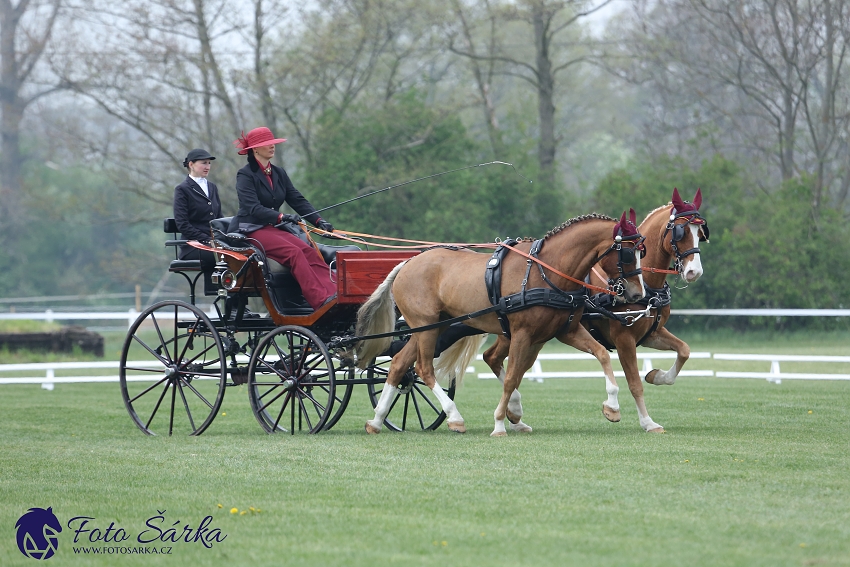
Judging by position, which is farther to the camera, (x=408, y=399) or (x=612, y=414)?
(x=408, y=399)

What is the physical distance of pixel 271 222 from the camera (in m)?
9.59

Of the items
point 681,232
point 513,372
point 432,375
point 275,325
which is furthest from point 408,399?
point 681,232

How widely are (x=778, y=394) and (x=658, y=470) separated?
23.3 ft

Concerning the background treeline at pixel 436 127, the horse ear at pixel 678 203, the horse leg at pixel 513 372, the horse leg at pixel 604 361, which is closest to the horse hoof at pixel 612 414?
the horse leg at pixel 604 361

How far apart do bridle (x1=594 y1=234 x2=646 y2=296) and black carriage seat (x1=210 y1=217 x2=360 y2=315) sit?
2567 mm

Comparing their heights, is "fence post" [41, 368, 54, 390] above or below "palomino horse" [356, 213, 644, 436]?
below

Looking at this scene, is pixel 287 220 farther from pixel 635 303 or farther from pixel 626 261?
pixel 635 303

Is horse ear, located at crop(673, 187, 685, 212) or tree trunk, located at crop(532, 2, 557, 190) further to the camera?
tree trunk, located at crop(532, 2, 557, 190)

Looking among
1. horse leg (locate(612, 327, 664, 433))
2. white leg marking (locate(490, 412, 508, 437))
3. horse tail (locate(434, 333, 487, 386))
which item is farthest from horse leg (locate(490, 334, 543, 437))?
horse tail (locate(434, 333, 487, 386))

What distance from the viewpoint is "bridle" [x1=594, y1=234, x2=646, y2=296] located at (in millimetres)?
8688

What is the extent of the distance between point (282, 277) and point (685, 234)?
136 inches

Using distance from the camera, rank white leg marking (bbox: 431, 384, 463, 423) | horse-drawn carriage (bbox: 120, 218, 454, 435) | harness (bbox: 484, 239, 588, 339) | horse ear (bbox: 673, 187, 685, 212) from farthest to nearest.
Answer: horse-drawn carriage (bbox: 120, 218, 454, 435), white leg marking (bbox: 431, 384, 463, 423), horse ear (bbox: 673, 187, 685, 212), harness (bbox: 484, 239, 588, 339)

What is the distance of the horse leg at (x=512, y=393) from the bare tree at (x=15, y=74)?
21.7 m

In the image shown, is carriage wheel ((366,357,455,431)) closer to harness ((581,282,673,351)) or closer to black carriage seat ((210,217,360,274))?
black carriage seat ((210,217,360,274))
